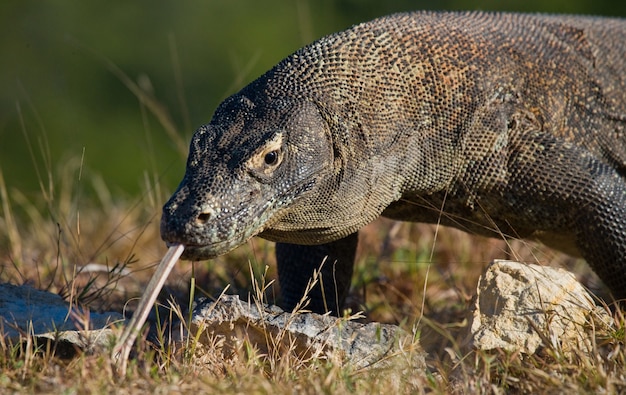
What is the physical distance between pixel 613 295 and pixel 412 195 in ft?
3.05

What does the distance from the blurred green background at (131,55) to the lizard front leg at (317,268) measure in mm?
9814

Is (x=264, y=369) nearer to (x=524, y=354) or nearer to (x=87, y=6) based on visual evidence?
(x=524, y=354)

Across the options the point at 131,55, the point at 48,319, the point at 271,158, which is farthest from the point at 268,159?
the point at 131,55

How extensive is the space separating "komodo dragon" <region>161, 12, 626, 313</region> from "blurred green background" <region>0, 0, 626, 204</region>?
397 inches

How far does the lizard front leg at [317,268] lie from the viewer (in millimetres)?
4887

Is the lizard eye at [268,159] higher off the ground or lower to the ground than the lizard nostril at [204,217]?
higher

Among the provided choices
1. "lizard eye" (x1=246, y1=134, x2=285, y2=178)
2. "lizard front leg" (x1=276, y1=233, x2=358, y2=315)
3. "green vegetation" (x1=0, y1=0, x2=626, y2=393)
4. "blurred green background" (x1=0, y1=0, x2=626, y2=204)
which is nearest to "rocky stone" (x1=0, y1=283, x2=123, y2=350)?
"green vegetation" (x1=0, y1=0, x2=626, y2=393)

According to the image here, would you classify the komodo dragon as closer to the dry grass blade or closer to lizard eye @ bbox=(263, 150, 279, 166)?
lizard eye @ bbox=(263, 150, 279, 166)

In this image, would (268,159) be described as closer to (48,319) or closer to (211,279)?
(48,319)

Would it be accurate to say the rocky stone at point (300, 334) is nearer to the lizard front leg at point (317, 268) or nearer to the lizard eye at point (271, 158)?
the lizard eye at point (271, 158)

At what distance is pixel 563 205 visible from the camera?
14.3 feet

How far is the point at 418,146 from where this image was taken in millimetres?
4332

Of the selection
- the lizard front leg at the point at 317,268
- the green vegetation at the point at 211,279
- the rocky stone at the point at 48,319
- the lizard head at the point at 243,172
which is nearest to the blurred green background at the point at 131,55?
the green vegetation at the point at 211,279

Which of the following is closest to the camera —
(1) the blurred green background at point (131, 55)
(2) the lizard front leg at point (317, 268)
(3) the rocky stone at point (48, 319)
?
(3) the rocky stone at point (48, 319)
